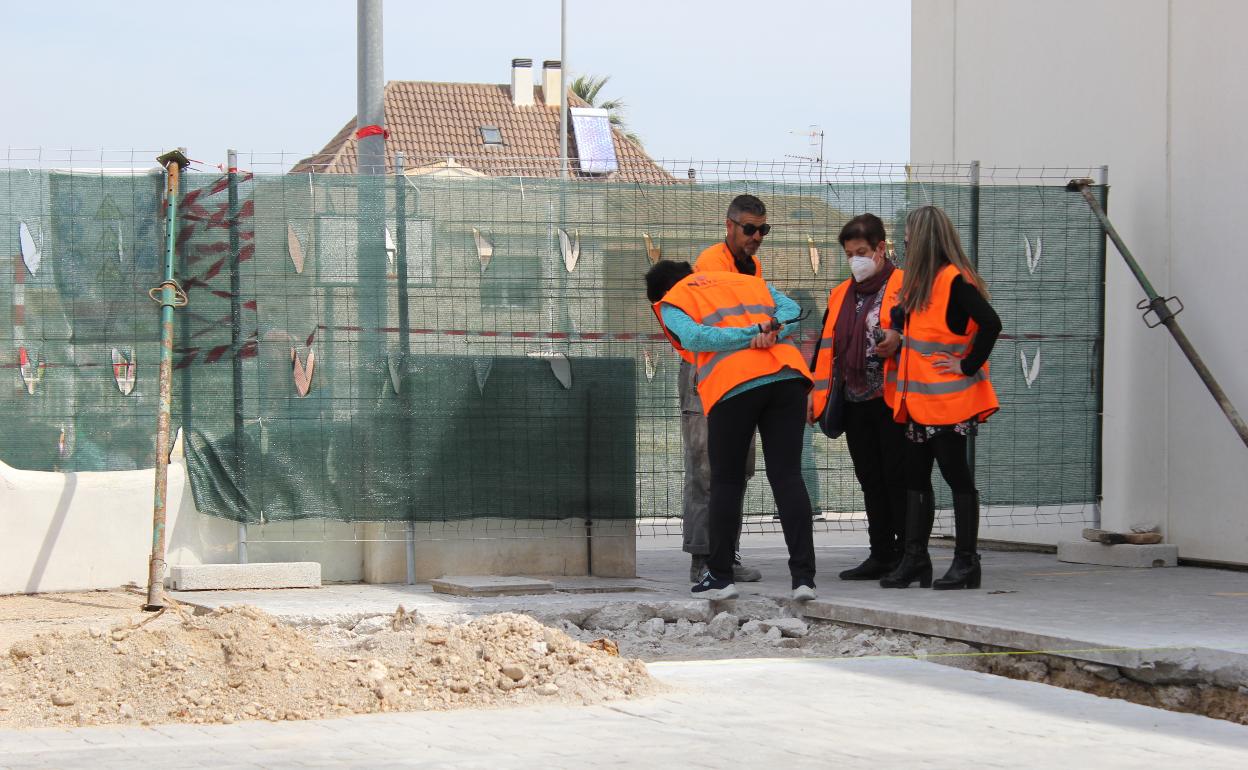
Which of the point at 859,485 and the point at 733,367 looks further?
the point at 859,485

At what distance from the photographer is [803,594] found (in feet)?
23.3

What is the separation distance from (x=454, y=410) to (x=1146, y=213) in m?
4.20

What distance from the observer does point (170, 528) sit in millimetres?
8039

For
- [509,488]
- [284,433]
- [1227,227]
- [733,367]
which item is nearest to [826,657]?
[733,367]

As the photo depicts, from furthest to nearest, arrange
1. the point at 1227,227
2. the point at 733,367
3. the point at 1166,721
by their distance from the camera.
→ the point at 1227,227 < the point at 733,367 < the point at 1166,721

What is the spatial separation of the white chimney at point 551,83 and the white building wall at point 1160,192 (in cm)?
3842

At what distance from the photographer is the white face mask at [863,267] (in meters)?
7.85

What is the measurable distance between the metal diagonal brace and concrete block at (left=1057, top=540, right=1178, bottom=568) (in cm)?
77

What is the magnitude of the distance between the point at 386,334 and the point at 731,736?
4182 millimetres

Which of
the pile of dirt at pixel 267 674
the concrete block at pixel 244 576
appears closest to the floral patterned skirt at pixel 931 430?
the pile of dirt at pixel 267 674

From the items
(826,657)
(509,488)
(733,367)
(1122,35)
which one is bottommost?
(826,657)

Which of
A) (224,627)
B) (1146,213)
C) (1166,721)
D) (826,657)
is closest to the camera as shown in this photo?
(1166,721)

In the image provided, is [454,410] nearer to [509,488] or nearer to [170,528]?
[509,488]

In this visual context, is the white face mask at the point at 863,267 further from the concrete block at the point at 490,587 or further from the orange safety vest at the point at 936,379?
the concrete block at the point at 490,587
